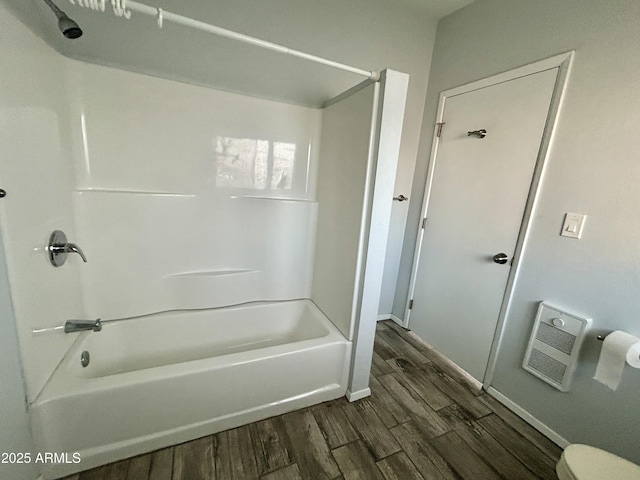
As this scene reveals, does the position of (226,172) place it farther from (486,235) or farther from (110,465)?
(486,235)

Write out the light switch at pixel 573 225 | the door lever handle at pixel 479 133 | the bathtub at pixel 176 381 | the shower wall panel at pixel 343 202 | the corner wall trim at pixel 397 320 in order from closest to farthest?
the bathtub at pixel 176 381
the light switch at pixel 573 225
the shower wall panel at pixel 343 202
the door lever handle at pixel 479 133
the corner wall trim at pixel 397 320

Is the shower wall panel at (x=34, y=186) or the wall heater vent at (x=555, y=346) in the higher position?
the shower wall panel at (x=34, y=186)

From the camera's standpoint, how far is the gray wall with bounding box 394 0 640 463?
1189mm

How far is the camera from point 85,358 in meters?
1.39

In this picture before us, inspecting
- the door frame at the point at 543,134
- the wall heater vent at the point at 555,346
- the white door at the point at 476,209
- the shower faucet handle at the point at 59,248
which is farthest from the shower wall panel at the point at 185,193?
the wall heater vent at the point at 555,346

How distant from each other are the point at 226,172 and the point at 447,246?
178 cm

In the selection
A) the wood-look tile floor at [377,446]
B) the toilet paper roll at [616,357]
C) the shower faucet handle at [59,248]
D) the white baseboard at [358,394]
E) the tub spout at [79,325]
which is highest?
the shower faucet handle at [59,248]

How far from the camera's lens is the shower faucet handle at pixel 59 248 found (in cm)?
120

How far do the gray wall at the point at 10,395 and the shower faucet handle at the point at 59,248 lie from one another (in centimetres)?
30

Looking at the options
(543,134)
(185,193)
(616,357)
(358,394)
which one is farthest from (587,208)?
(185,193)

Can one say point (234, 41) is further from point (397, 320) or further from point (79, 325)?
point (397, 320)

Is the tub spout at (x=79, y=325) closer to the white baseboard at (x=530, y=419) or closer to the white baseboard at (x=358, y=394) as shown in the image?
the white baseboard at (x=358, y=394)

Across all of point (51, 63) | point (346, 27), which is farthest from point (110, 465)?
point (346, 27)

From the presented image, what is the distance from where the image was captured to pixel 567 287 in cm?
140
